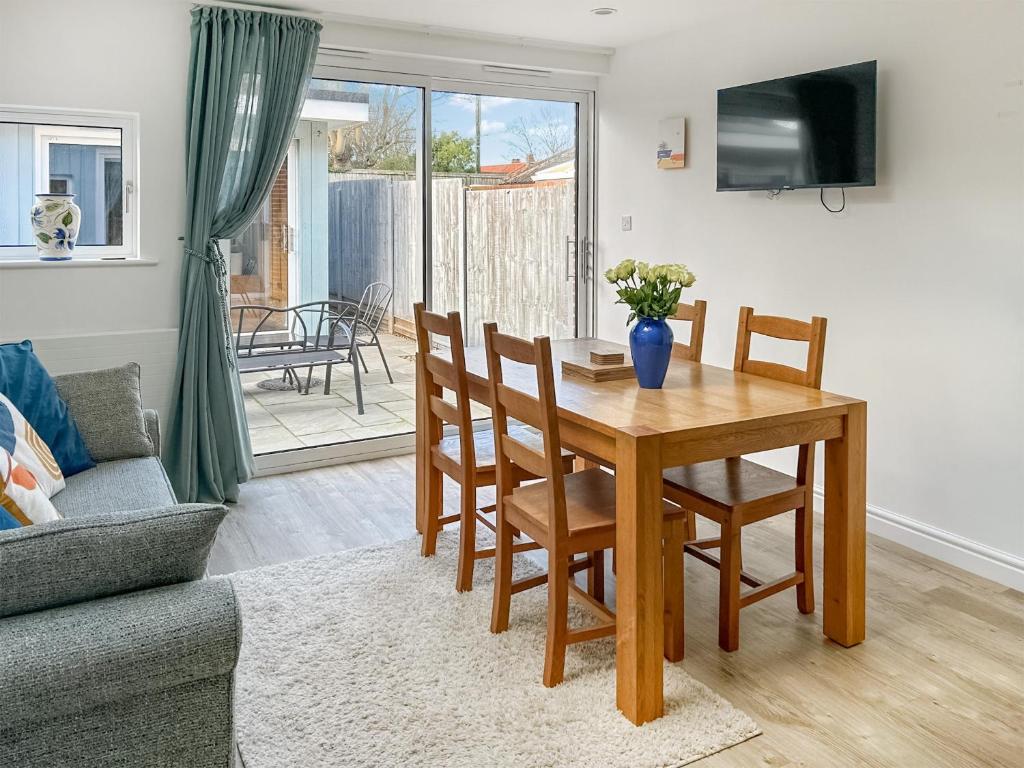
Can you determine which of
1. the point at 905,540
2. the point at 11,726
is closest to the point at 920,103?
the point at 905,540

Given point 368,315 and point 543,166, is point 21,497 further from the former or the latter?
point 543,166

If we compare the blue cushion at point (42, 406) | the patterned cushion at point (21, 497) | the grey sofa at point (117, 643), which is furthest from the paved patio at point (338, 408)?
the grey sofa at point (117, 643)

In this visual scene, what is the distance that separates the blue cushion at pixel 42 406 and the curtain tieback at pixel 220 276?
1.25 metres

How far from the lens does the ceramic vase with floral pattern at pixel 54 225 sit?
12.7 ft

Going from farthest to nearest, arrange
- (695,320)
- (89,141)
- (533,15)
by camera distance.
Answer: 1. (533,15)
2. (89,141)
3. (695,320)

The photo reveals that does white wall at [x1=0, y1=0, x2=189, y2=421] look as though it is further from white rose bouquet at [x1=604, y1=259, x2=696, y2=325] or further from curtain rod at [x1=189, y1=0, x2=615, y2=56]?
white rose bouquet at [x1=604, y1=259, x2=696, y2=325]

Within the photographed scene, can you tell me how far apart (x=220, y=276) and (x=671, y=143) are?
248cm

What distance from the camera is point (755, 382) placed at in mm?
3010

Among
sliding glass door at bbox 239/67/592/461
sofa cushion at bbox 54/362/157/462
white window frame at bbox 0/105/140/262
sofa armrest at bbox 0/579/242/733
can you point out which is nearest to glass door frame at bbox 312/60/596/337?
sliding glass door at bbox 239/67/592/461

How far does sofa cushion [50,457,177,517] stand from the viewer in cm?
256

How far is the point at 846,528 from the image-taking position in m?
2.69

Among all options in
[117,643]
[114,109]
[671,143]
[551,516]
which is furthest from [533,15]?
[117,643]

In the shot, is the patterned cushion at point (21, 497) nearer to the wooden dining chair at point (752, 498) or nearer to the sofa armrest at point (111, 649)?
the sofa armrest at point (111, 649)

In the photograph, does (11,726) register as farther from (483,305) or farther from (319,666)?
(483,305)
